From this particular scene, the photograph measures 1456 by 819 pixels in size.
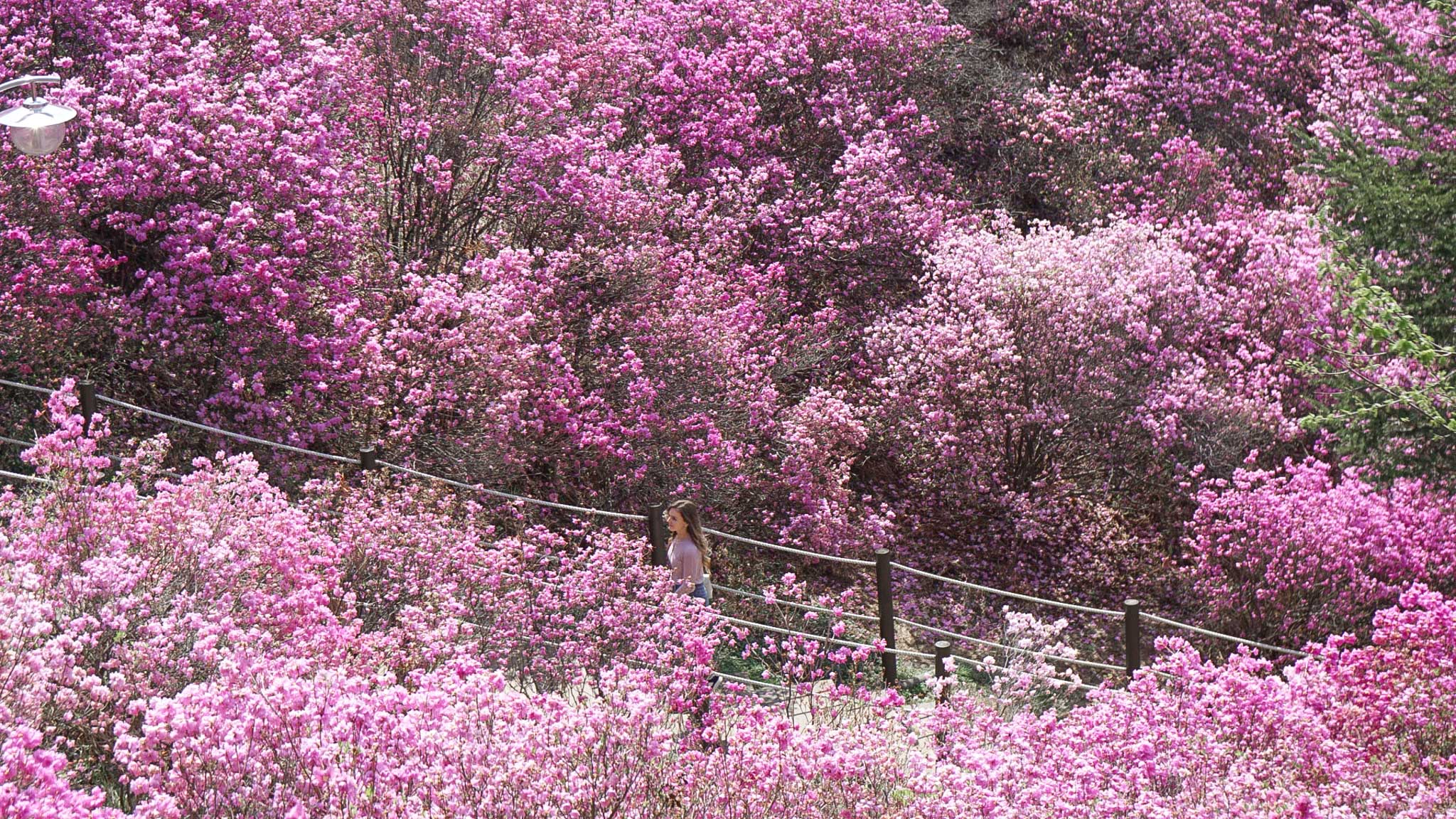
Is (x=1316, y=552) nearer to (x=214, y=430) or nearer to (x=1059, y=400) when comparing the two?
(x=1059, y=400)

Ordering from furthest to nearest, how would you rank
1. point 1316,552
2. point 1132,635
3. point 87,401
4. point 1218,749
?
point 1316,552, point 87,401, point 1132,635, point 1218,749

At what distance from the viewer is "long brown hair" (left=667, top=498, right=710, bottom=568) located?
352 inches

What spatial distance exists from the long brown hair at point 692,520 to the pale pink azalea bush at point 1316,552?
636 centimetres

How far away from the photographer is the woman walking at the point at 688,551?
8992 mm

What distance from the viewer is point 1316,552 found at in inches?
505

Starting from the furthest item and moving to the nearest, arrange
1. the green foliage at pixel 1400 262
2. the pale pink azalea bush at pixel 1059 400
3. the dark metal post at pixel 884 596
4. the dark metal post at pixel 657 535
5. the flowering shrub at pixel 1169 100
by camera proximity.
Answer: the flowering shrub at pixel 1169 100 < the pale pink azalea bush at pixel 1059 400 < the green foliage at pixel 1400 262 < the dark metal post at pixel 657 535 < the dark metal post at pixel 884 596

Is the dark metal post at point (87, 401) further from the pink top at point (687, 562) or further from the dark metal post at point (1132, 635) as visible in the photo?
the dark metal post at point (1132, 635)

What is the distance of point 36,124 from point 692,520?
4.88 meters

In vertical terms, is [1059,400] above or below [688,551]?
below

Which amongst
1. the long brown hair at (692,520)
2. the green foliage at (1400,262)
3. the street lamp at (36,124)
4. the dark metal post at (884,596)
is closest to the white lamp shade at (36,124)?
the street lamp at (36,124)

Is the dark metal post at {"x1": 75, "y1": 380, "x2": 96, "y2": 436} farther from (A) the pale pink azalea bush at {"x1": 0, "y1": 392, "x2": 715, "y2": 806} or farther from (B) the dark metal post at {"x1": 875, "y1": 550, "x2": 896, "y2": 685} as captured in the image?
(B) the dark metal post at {"x1": 875, "y1": 550, "x2": 896, "y2": 685}

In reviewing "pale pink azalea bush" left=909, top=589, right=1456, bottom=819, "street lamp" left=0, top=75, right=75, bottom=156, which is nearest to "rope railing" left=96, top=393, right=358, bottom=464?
"street lamp" left=0, top=75, right=75, bottom=156

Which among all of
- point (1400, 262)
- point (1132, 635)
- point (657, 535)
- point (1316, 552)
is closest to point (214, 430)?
point (657, 535)

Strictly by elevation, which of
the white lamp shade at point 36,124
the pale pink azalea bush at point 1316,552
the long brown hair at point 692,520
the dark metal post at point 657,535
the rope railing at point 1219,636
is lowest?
the pale pink azalea bush at point 1316,552
